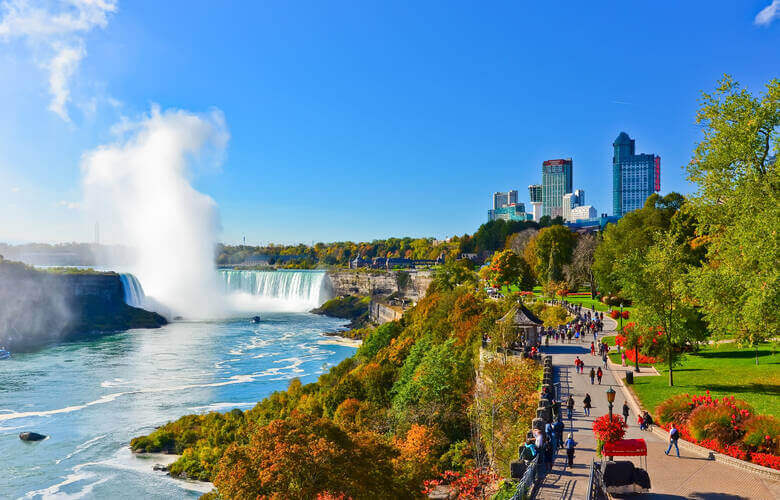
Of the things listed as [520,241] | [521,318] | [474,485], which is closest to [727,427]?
[474,485]

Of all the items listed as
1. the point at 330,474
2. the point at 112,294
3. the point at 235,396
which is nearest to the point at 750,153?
the point at 330,474

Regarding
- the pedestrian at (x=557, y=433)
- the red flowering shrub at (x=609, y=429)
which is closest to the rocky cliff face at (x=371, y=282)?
the pedestrian at (x=557, y=433)

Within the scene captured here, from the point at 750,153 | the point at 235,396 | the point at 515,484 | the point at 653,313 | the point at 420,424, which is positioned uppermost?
the point at 750,153

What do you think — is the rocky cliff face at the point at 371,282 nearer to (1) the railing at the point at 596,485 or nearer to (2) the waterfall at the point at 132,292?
(2) the waterfall at the point at 132,292

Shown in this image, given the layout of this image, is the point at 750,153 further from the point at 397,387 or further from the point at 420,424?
the point at 397,387

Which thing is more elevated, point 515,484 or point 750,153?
point 750,153

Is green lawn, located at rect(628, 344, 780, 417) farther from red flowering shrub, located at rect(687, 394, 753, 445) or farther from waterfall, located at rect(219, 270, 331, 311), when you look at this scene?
waterfall, located at rect(219, 270, 331, 311)

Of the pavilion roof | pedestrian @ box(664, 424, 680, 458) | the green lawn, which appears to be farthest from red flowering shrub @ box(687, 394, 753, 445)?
the pavilion roof
